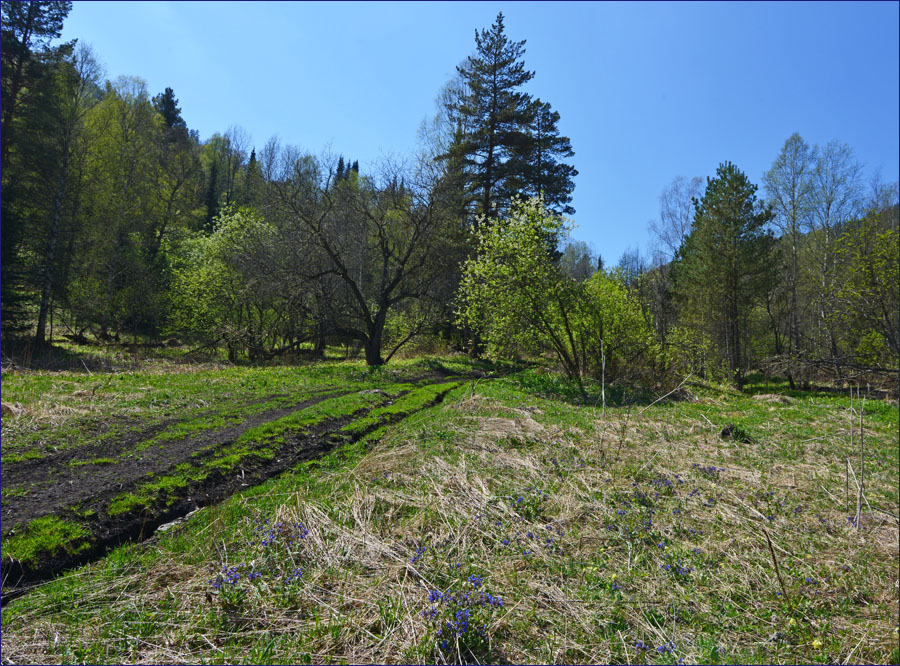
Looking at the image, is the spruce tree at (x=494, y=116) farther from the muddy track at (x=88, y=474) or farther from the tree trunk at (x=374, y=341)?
the muddy track at (x=88, y=474)

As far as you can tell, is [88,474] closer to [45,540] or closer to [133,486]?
[133,486]

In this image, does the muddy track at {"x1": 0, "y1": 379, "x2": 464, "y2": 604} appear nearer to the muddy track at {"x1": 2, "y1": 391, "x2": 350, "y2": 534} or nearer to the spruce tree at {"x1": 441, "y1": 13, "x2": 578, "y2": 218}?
A: the muddy track at {"x1": 2, "y1": 391, "x2": 350, "y2": 534}

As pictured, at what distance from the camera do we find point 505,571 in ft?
11.5

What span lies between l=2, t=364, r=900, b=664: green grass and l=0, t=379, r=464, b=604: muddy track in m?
0.32

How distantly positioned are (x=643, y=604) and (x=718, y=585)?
726 mm

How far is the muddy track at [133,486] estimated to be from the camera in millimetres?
3688

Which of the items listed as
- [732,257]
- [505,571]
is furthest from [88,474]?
[732,257]

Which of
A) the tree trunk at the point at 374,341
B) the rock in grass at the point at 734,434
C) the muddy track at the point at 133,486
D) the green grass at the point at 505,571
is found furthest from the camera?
the tree trunk at the point at 374,341

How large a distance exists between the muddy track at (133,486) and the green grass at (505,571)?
1.06ft

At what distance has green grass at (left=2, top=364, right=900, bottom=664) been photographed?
9.05 ft

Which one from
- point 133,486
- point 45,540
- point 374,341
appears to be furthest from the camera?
point 374,341

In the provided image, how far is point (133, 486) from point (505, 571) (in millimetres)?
4408

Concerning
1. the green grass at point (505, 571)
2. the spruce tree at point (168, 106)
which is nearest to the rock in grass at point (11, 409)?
the green grass at point (505, 571)

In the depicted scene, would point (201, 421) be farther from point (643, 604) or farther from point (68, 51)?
point (68, 51)
